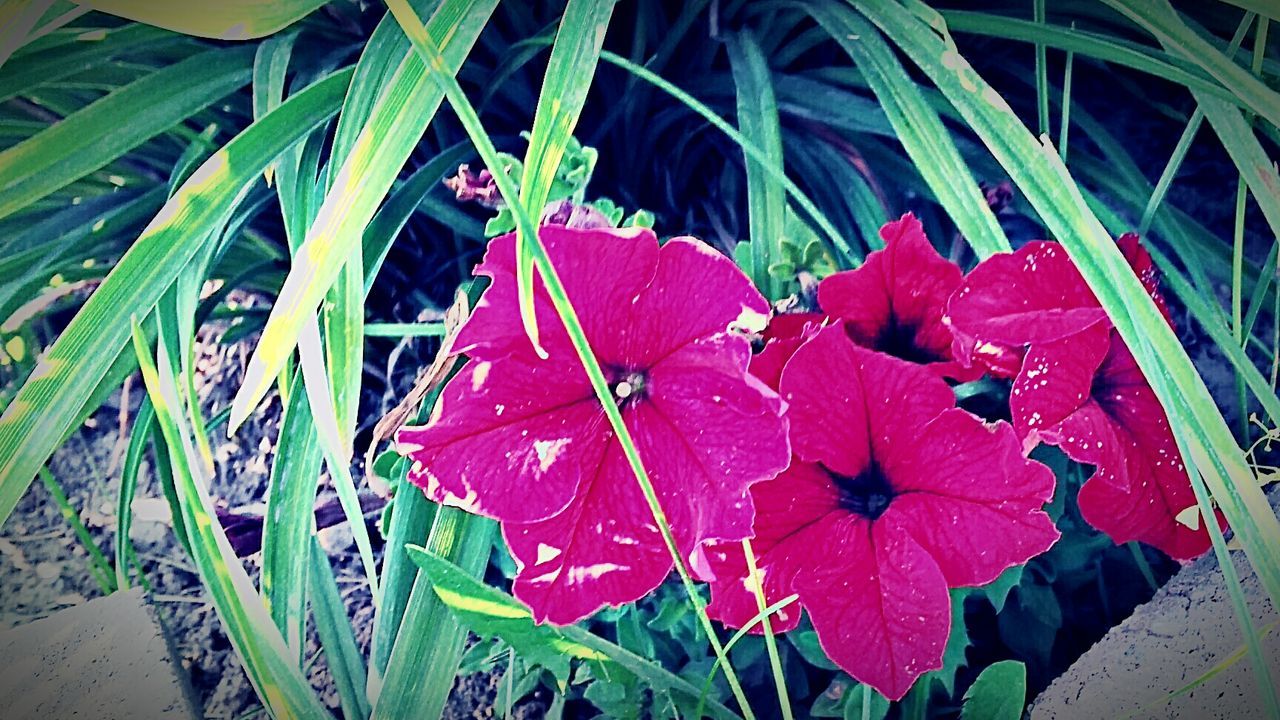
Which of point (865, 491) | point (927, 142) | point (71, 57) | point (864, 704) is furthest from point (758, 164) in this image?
point (71, 57)

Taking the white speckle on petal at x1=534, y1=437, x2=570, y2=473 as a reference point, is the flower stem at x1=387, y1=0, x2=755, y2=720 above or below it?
above

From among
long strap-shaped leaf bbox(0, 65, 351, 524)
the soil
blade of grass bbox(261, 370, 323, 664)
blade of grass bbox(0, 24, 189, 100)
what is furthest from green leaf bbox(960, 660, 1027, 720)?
blade of grass bbox(0, 24, 189, 100)

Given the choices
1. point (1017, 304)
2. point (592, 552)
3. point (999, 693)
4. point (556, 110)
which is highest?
point (556, 110)

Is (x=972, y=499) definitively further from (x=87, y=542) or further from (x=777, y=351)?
(x=87, y=542)

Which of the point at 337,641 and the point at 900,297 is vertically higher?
the point at 900,297

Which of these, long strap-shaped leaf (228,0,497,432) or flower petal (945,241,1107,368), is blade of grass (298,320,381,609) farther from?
flower petal (945,241,1107,368)

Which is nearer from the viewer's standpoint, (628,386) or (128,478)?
(628,386)
